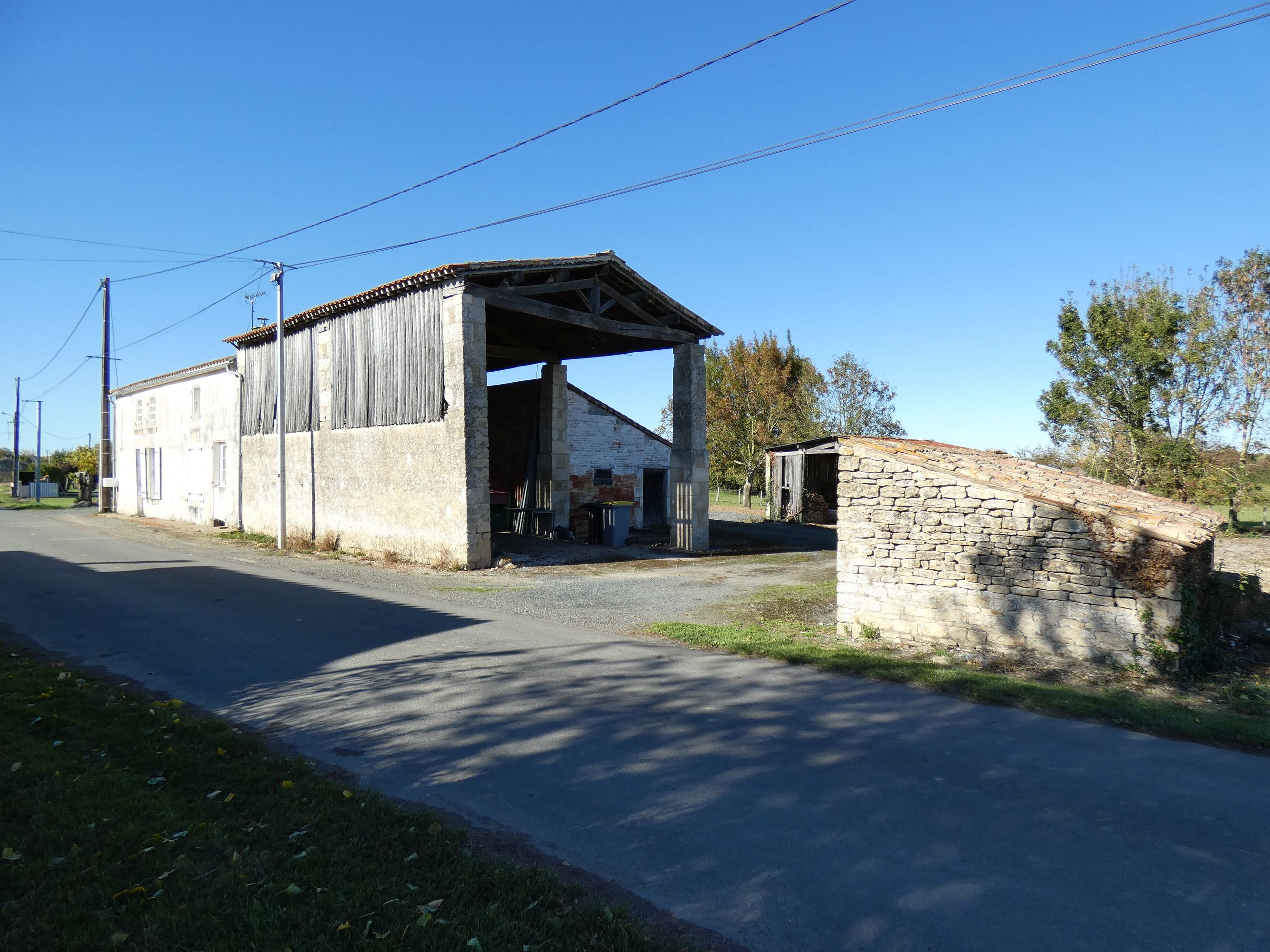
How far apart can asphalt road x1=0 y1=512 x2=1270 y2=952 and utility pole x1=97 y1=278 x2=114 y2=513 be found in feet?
92.1

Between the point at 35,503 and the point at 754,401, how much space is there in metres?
37.0

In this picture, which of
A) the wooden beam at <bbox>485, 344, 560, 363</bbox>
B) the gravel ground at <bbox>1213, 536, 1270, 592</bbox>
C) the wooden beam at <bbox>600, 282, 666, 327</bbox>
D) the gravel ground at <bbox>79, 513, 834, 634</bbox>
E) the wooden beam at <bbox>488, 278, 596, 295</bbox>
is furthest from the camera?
the wooden beam at <bbox>485, 344, 560, 363</bbox>

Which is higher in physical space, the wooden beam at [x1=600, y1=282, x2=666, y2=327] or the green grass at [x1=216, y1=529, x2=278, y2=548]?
the wooden beam at [x1=600, y1=282, x2=666, y2=327]

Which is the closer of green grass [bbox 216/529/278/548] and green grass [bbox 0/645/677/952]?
green grass [bbox 0/645/677/952]

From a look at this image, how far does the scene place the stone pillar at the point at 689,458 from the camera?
1877 cm

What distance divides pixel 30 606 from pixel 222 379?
16.2 metres

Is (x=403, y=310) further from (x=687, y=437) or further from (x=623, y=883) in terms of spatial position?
(x=623, y=883)

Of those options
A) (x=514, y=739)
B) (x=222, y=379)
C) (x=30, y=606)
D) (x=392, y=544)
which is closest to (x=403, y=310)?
(x=392, y=544)

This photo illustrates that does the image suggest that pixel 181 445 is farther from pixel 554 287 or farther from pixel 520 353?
pixel 554 287

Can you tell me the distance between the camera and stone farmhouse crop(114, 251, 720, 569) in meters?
15.3

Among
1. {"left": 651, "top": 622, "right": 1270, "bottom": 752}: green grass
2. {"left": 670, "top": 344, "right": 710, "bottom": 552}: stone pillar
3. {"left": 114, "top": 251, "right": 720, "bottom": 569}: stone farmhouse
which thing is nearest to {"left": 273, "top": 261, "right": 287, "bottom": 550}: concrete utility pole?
{"left": 114, "top": 251, "right": 720, "bottom": 569}: stone farmhouse

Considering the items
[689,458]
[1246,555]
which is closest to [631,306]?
[689,458]

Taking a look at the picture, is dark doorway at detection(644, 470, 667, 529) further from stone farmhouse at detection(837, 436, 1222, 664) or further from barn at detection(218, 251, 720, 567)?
stone farmhouse at detection(837, 436, 1222, 664)

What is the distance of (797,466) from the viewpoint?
1131 inches
